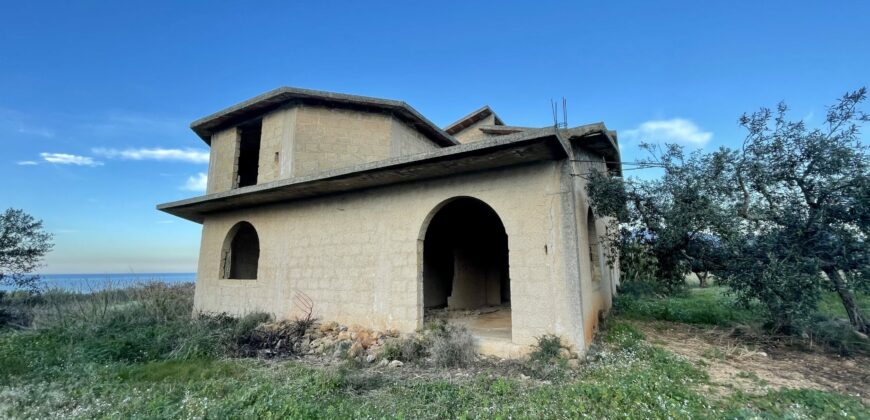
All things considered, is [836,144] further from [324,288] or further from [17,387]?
[17,387]

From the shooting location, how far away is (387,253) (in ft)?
23.3

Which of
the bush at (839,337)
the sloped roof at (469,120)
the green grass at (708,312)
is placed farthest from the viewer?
the sloped roof at (469,120)

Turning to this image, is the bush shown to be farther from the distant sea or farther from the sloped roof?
the distant sea

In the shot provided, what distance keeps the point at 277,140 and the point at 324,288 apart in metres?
4.49

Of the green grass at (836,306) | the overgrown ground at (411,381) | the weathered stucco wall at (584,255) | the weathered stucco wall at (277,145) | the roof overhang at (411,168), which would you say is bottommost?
the overgrown ground at (411,381)

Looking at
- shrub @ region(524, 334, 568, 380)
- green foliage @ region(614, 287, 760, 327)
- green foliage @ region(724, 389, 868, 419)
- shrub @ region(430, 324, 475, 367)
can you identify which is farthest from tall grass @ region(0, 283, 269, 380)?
green foliage @ region(614, 287, 760, 327)

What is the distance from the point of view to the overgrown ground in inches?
148

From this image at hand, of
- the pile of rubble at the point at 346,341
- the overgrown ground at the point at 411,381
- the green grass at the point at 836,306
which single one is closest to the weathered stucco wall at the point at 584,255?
the overgrown ground at the point at 411,381

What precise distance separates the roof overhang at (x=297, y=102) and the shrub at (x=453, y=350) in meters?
6.36

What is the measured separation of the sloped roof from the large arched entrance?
14.7 feet

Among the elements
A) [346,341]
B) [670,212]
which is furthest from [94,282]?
[670,212]

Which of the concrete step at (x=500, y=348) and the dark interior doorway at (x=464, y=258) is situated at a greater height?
the dark interior doorway at (x=464, y=258)

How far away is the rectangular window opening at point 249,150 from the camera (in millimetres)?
11166

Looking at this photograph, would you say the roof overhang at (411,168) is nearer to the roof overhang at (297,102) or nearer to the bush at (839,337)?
the roof overhang at (297,102)
